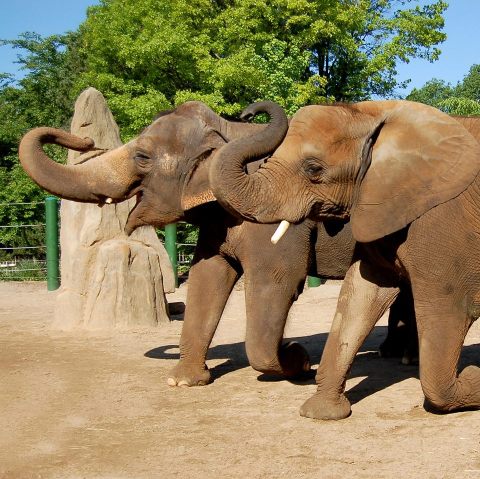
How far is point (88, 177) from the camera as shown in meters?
6.58

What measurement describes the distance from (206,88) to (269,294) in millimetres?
18722

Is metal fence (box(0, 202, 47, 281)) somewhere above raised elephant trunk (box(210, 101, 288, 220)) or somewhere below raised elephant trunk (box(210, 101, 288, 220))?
below

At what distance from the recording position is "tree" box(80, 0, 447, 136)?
22.9 meters

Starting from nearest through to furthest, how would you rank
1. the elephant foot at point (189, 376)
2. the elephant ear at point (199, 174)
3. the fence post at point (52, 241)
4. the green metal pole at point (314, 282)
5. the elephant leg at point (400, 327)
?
the elephant ear at point (199, 174), the elephant foot at point (189, 376), the elephant leg at point (400, 327), the green metal pole at point (314, 282), the fence post at point (52, 241)

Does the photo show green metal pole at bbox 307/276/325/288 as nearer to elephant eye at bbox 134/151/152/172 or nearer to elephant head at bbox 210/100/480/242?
elephant eye at bbox 134/151/152/172

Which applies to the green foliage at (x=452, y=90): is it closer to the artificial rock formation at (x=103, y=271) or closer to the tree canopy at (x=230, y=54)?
the tree canopy at (x=230, y=54)

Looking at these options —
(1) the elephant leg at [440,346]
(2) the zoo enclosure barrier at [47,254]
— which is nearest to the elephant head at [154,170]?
(1) the elephant leg at [440,346]

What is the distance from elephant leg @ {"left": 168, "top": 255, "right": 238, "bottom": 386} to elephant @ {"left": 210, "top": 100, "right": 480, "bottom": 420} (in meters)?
1.72

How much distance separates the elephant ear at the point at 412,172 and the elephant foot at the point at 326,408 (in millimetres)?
1173

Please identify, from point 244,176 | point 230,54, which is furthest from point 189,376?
point 230,54

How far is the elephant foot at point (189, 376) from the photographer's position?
6.74 meters

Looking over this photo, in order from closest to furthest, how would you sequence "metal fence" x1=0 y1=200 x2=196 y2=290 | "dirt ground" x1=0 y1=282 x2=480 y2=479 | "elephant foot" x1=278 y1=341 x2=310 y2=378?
"dirt ground" x1=0 y1=282 x2=480 y2=479 → "elephant foot" x1=278 y1=341 x2=310 y2=378 → "metal fence" x1=0 y1=200 x2=196 y2=290

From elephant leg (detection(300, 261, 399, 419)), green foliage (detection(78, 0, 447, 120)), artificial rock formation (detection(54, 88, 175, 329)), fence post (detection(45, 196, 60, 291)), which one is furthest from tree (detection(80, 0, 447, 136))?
elephant leg (detection(300, 261, 399, 419))

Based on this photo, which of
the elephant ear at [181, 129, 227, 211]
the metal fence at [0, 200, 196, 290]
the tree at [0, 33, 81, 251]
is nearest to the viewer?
the elephant ear at [181, 129, 227, 211]
